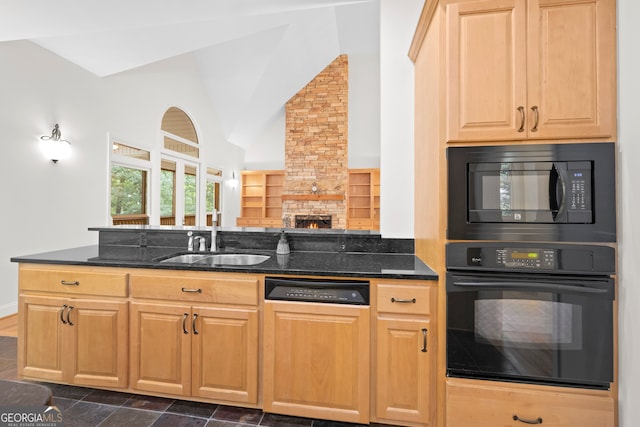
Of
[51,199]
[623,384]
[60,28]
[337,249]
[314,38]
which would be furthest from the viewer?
[314,38]

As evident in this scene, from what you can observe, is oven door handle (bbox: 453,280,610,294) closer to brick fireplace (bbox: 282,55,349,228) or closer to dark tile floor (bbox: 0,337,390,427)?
dark tile floor (bbox: 0,337,390,427)

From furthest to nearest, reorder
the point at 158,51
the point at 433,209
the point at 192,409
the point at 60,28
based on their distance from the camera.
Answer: the point at 158,51 < the point at 60,28 < the point at 192,409 < the point at 433,209

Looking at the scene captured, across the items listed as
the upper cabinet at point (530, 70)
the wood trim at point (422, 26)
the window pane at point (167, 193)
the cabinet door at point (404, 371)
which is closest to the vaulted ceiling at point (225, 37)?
the wood trim at point (422, 26)

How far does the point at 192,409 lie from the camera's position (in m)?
1.88

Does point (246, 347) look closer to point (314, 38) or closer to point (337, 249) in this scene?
point (337, 249)

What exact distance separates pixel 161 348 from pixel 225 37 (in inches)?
165

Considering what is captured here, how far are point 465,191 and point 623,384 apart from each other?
1086 mm

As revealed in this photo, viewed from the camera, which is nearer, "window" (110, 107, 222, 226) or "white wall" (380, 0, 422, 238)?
"white wall" (380, 0, 422, 238)

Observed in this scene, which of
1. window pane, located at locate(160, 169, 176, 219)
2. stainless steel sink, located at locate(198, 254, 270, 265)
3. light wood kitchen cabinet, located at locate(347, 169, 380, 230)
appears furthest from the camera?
light wood kitchen cabinet, located at locate(347, 169, 380, 230)

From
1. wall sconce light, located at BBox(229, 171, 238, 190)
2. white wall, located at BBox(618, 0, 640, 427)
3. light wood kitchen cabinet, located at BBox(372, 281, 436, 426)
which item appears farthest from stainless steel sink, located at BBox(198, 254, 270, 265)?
wall sconce light, located at BBox(229, 171, 238, 190)

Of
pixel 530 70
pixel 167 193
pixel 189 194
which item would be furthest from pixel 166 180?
pixel 530 70

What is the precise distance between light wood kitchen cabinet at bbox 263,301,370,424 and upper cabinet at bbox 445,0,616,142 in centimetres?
114

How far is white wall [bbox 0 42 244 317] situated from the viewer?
3.30m

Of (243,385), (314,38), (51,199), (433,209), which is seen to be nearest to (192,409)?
(243,385)
